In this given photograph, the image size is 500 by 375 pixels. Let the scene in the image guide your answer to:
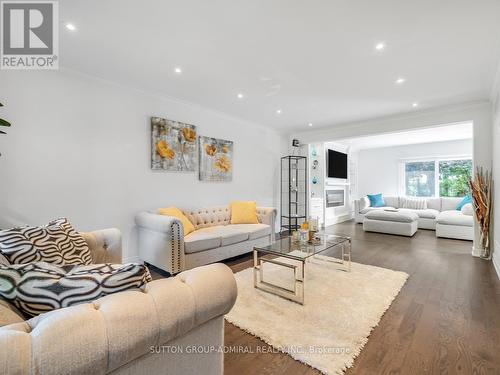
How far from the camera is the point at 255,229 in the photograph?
3820 millimetres

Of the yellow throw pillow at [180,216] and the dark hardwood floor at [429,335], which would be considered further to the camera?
the yellow throw pillow at [180,216]

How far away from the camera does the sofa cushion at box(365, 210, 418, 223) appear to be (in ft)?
17.4

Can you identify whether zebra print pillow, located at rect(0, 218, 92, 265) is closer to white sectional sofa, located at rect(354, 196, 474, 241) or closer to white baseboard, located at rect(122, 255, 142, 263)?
white baseboard, located at rect(122, 255, 142, 263)

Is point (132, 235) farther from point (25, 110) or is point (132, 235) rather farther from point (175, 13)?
point (175, 13)

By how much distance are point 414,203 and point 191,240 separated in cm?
642

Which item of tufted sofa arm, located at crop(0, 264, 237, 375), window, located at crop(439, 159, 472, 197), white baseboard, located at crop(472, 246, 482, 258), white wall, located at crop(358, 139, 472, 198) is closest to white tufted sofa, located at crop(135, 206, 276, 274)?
tufted sofa arm, located at crop(0, 264, 237, 375)

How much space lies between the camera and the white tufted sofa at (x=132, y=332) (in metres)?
0.61

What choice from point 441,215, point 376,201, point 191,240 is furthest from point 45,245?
point 376,201

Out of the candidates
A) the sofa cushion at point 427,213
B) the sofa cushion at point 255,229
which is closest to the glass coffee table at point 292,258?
the sofa cushion at point 255,229

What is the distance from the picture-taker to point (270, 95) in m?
3.61

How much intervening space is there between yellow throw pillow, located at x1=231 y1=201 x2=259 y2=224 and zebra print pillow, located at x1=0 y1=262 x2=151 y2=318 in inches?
130

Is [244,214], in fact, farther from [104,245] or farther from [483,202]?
[483,202]

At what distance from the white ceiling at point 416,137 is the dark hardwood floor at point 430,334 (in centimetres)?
318

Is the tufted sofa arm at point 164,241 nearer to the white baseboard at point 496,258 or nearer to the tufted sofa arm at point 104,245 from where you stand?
the tufted sofa arm at point 104,245
